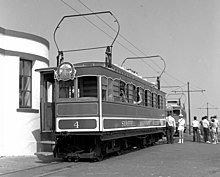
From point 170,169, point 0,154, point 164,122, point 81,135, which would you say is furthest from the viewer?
point 164,122

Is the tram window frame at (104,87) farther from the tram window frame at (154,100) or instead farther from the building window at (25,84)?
the tram window frame at (154,100)

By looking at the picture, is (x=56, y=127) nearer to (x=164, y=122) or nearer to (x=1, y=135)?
(x=1, y=135)

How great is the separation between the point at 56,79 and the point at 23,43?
2.70m

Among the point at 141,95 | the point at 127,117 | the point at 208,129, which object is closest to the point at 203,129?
the point at 208,129

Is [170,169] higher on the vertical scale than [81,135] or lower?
lower

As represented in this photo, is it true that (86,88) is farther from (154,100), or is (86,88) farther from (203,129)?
(203,129)

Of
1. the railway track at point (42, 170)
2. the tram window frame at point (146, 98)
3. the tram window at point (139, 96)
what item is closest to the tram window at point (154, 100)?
the tram window frame at point (146, 98)

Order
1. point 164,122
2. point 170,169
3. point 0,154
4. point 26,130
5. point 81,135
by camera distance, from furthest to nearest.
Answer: point 164,122, point 26,130, point 0,154, point 81,135, point 170,169

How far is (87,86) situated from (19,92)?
10.3 ft

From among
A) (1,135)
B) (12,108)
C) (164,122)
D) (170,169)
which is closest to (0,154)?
(1,135)

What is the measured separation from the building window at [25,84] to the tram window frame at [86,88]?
3000 millimetres

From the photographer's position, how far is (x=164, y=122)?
75.7 ft

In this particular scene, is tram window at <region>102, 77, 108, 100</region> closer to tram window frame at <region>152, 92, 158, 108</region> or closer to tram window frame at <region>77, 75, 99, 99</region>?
tram window frame at <region>77, 75, 99, 99</region>

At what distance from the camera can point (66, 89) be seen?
44.5 ft
